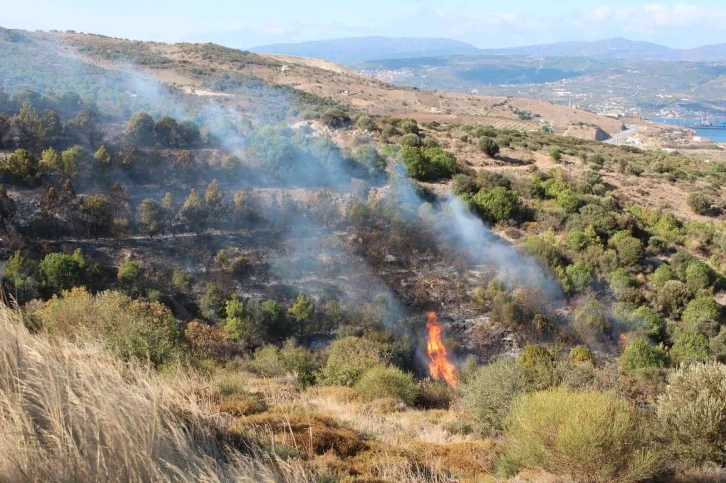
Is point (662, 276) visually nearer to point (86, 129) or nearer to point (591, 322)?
→ point (591, 322)

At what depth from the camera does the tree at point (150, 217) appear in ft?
50.1

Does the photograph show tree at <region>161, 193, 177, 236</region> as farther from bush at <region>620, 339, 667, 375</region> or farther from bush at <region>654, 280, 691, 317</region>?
bush at <region>654, 280, 691, 317</region>

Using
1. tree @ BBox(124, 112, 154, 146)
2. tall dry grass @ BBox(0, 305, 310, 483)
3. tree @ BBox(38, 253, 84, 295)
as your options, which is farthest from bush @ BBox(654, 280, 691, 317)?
tree @ BBox(124, 112, 154, 146)

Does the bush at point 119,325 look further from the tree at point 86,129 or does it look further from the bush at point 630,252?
the bush at point 630,252

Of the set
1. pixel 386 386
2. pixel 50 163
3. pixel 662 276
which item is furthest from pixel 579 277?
pixel 50 163

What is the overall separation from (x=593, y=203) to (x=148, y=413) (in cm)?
2038

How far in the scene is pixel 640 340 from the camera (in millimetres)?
13031

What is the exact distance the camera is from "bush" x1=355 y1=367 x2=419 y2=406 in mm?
8750

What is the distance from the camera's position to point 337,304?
1417 cm

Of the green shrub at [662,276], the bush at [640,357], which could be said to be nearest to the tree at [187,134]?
the bush at [640,357]

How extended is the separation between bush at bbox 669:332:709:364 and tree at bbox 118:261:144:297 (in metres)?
13.2

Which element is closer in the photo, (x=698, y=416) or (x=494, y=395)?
(x=698, y=416)

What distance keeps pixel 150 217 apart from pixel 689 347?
14579mm

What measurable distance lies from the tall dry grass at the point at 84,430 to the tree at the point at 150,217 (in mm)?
12466
